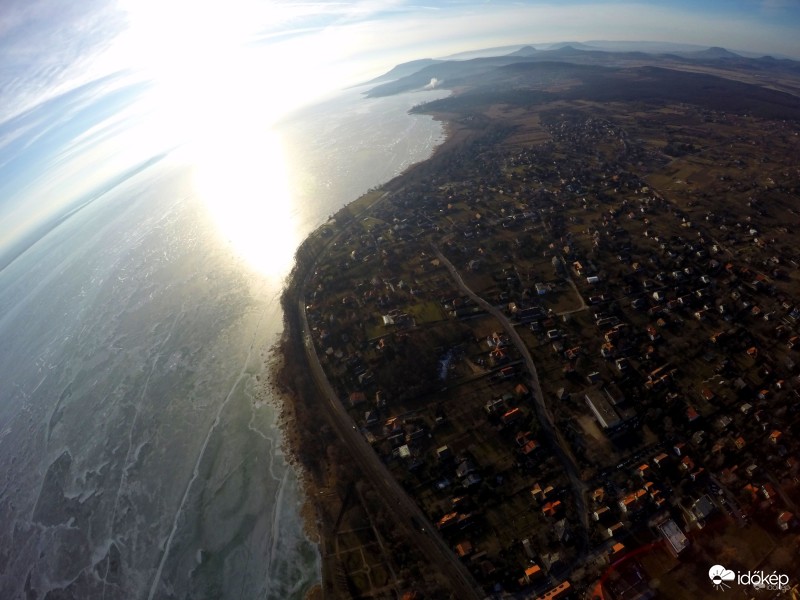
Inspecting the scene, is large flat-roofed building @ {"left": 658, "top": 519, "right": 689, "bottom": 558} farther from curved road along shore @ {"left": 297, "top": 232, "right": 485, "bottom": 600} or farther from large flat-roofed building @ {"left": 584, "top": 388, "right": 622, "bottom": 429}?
curved road along shore @ {"left": 297, "top": 232, "right": 485, "bottom": 600}

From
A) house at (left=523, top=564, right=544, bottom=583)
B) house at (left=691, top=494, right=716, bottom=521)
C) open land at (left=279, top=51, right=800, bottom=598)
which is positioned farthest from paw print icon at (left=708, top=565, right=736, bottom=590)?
house at (left=523, top=564, right=544, bottom=583)

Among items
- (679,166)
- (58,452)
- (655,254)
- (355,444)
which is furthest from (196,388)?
(679,166)

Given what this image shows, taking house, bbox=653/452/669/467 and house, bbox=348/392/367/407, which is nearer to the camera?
house, bbox=653/452/669/467

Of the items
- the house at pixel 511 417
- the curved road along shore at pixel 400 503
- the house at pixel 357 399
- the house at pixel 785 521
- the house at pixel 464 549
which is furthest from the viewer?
the house at pixel 357 399

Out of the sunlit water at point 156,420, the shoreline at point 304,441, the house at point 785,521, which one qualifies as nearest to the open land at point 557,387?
the house at point 785,521

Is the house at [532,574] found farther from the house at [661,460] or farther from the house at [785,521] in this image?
the house at [785,521]

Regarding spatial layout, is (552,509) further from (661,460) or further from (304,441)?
(304,441)
